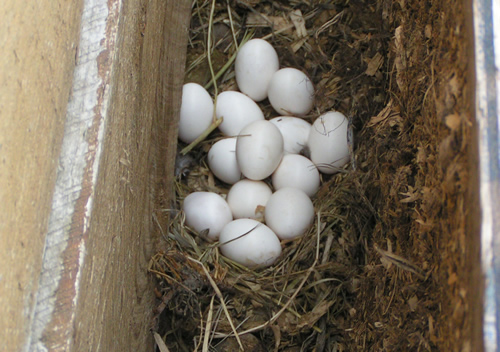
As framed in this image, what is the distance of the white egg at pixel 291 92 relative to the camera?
1.67 metres

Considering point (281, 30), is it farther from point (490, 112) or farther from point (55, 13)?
point (490, 112)

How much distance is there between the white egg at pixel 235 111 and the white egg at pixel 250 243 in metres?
0.35

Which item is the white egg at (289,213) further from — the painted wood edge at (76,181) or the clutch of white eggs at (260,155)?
the painted wood edge at (76,181)

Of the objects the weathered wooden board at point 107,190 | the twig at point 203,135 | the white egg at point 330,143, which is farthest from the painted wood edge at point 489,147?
the twig at point 203,135

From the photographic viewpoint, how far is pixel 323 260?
4.91 ft

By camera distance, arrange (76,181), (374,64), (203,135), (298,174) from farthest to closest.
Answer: (203,135) < (298,174) < (374,64) < (76,181)

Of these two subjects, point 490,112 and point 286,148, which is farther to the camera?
point 286,148

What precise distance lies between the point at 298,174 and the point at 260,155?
0.49ft

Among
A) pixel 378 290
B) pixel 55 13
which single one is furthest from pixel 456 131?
pixel 55 13

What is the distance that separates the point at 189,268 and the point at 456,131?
83 cm

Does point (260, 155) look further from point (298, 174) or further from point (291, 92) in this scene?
point (291, 92)

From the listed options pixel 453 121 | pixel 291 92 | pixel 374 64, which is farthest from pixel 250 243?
pixel 453 121

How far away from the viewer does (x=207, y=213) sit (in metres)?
1.55

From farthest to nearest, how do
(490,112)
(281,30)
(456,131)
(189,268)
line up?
1. (281,30)
2. (189,268)
3. (456,131)
4. (490,112)
